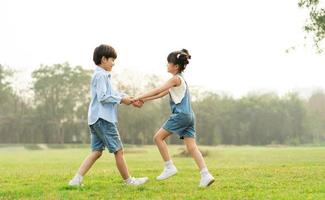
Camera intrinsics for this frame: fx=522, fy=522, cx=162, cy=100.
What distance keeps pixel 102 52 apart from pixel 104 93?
67 centimetres

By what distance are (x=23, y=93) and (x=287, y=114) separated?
137 ft

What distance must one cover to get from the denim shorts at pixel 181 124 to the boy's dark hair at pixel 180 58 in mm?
701

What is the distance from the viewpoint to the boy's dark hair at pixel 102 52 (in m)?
7.63

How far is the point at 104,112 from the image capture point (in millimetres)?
7445

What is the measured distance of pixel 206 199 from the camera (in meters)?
6.13

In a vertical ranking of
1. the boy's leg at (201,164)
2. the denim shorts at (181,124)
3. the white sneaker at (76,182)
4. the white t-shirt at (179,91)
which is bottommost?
the white sneaker at (76,182)

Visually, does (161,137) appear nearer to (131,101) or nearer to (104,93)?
(131,101)

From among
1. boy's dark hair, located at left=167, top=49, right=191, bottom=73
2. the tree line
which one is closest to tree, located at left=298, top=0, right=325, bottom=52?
boy's dark hair, located at left=167, top=49, right=191, bottom=73

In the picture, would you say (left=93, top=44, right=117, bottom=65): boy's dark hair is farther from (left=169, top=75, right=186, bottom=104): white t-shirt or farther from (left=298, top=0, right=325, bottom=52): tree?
(left=298, top=0, right=325, bottom=52): tree

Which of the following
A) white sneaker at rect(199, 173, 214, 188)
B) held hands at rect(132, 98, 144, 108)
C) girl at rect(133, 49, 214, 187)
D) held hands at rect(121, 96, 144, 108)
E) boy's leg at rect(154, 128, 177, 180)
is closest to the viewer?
white sneaker at rect(199, 173, 214, 188)

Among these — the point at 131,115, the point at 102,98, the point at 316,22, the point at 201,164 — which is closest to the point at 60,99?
the point at 131,115

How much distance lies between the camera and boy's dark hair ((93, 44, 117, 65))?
25.0ft

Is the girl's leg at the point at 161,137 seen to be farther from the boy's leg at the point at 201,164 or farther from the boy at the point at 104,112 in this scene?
the boy at the point at 104,112

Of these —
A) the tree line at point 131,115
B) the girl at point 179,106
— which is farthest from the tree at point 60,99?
the girl at point 179,106
